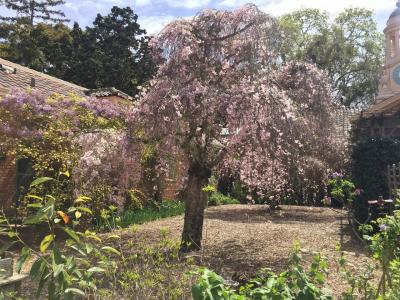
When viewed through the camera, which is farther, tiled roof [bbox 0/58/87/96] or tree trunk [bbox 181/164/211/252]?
tiled roof [bbox 0/58/87/96]

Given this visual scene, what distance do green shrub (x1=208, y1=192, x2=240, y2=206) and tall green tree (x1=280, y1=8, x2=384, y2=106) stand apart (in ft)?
70.9

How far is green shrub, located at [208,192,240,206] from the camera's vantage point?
1939 cm

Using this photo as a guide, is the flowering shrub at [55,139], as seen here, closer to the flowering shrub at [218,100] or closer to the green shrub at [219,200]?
the flowering shrub at [218,100]

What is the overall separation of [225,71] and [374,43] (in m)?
36.3

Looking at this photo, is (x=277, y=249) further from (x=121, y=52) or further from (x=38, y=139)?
(x=121, y=52)

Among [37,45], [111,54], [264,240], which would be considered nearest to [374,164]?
[264,240]

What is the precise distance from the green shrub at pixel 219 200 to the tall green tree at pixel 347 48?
21.6m

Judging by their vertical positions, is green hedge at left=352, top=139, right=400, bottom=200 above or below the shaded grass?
above

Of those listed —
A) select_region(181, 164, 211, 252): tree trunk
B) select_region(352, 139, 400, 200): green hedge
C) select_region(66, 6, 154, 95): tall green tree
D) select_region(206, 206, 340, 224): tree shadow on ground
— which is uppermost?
select_region(66, 6, 154, 95): tall green tree

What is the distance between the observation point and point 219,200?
19.9 meters

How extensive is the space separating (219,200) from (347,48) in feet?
83.9

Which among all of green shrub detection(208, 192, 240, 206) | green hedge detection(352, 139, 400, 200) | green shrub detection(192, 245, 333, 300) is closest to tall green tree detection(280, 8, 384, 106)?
green shrub detection(208, 192, 240, 206)

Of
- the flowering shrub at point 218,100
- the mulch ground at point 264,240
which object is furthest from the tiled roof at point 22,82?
the flowering shrub at point 218,100

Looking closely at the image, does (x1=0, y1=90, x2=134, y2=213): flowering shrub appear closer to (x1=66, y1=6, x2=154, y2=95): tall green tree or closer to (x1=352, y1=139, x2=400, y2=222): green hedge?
(x1=352, y1=139, x2=400, y2=222): green hedge
